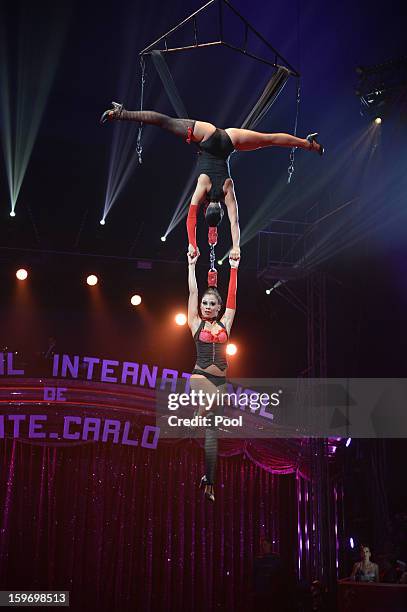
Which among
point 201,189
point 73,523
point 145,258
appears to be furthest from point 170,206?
point 201,189

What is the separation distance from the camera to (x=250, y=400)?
1138 cm

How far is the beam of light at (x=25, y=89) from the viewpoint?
294 inches

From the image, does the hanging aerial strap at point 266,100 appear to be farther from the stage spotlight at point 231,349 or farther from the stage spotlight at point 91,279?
the stage spotlight at point 231,349

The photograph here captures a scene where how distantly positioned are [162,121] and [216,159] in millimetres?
450

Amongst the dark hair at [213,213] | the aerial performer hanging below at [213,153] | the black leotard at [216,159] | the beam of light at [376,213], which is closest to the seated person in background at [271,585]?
the beam of light at [376,213]

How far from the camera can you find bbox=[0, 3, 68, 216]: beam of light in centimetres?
746

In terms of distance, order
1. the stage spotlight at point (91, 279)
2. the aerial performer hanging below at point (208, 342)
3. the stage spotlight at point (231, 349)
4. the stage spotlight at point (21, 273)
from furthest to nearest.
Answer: the stage spotlight at point (231, 349) < the stage spotlight at point (91, 279) < the stage spotlight at point (21, 273) < the aerial performer hanging below at point (208, 342)

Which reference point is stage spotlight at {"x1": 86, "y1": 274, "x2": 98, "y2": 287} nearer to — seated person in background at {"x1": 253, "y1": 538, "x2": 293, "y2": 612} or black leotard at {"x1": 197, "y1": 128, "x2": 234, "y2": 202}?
seated person in background at {"x1": 253, "y1": 538, "x2": 293, "y2": 612}

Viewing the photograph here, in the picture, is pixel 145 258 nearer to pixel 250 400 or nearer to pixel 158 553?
pixel 250 400

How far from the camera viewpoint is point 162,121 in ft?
14.2

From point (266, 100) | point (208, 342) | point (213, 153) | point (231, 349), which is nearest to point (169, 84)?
point (213, 153)

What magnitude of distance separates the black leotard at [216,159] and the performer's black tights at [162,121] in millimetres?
167

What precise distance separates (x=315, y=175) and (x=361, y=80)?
2475 mm

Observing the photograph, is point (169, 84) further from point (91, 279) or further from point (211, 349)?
point (91, 279)
